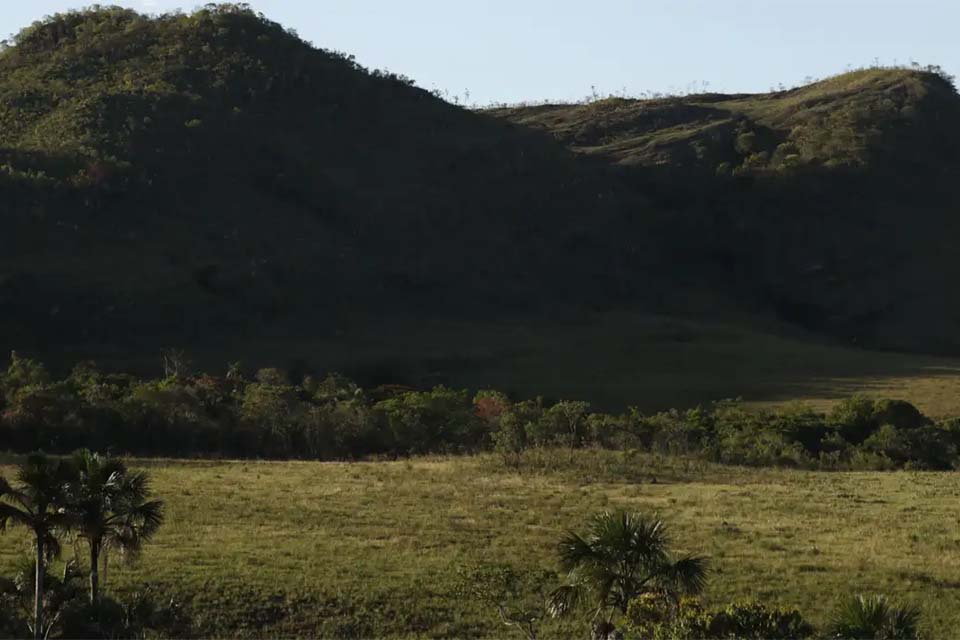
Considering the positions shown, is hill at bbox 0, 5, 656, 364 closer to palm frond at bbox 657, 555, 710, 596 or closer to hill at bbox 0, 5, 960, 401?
hill at bbox 0, 5, 960, 401

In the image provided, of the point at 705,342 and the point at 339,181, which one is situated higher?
the point at 339,181

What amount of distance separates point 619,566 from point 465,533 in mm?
10269

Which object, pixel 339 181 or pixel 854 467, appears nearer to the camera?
pixel 854 467

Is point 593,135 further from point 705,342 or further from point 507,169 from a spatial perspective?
point 705,342

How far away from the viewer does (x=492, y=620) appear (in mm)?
22203


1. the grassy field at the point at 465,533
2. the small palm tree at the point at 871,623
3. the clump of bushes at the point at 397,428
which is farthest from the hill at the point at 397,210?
the small palm tree at the point at 871,623

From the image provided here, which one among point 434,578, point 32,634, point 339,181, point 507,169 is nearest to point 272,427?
point 434,578

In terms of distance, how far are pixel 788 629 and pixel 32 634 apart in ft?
31.6

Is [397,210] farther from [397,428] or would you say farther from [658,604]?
[658,604]

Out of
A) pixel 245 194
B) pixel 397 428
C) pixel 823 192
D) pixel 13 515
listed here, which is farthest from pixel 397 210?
pixel 13 515

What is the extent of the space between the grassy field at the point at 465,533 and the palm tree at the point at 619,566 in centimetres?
354

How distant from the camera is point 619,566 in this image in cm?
1808

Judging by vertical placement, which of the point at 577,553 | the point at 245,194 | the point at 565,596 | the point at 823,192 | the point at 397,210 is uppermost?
the point at 823,192

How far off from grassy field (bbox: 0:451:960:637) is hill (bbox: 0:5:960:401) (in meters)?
33.6
